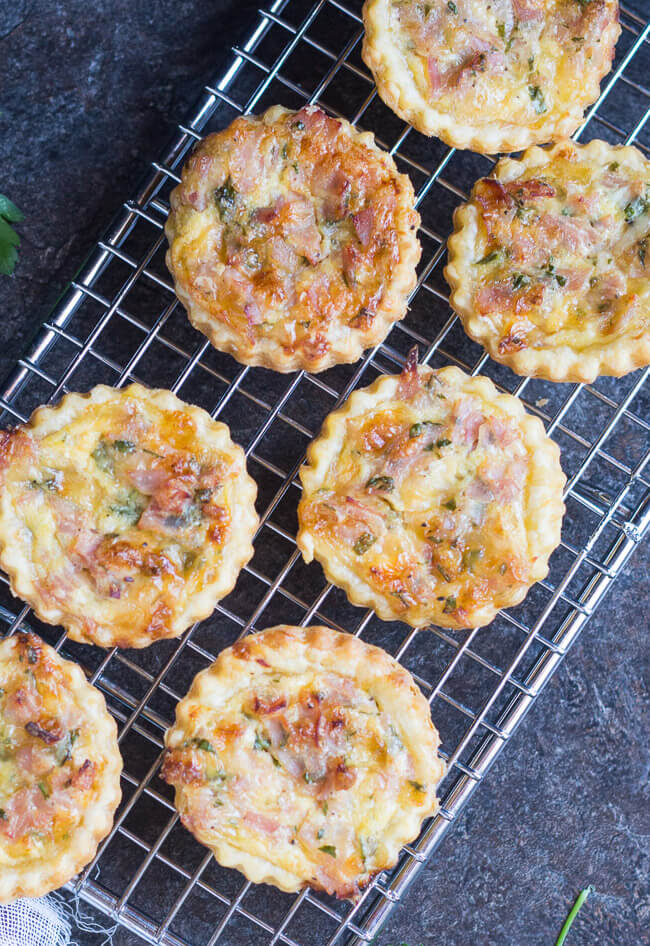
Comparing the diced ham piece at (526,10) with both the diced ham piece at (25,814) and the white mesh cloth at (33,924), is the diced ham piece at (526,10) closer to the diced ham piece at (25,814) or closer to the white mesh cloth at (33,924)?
the diced ham piece at (25,814)

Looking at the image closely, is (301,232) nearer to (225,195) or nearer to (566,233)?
(225,195)

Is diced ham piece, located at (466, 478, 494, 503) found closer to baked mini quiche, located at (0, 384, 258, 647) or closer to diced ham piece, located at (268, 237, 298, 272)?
baked mini quiche, located at (0, 384, 258, 647)

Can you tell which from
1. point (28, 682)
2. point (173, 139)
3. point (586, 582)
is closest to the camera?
point (28, 682)

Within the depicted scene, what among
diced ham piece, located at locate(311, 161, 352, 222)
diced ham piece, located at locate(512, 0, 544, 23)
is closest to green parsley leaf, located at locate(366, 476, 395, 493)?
diced ham piece, located at locate(311, 161, 352, 222)

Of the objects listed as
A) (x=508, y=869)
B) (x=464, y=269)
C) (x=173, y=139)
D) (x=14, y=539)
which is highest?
(x=464, y=269)

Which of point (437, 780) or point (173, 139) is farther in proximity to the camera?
point (173, 139)

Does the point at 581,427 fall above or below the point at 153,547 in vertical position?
above

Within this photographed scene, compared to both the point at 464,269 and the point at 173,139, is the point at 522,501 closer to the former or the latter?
the point at 464,269

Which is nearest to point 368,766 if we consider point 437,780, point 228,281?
point 437,780
